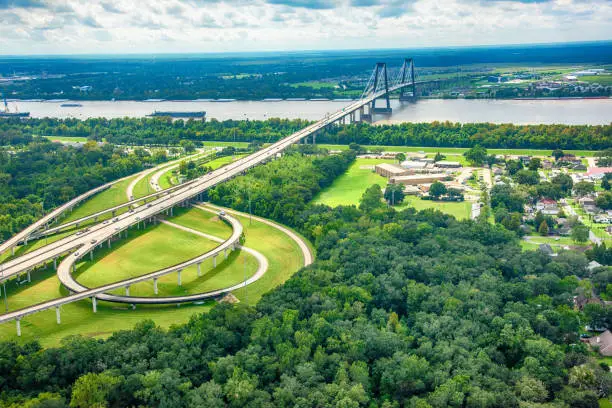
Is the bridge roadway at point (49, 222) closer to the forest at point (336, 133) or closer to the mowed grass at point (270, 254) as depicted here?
the mowed grass at point (270, 254)

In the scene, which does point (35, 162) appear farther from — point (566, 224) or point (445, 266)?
point (566, 224)

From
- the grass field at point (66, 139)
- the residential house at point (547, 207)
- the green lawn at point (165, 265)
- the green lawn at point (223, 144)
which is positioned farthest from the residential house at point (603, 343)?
the grass field at point (66, 139)

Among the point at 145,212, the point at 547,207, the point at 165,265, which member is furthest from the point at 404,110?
the point at 165,265

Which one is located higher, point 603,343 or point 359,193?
point 359,193

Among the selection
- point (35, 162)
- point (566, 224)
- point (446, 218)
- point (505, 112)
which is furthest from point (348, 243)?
point (505, 112)

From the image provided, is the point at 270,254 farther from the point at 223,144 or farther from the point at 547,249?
the point at 223,144

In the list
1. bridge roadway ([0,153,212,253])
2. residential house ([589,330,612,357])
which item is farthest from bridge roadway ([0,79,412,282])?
residential house ([589,330,612,357])

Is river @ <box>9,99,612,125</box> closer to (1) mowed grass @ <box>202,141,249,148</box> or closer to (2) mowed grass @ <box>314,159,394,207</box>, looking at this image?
(1) mowed grass @ <box>202,141,249,148</box>
